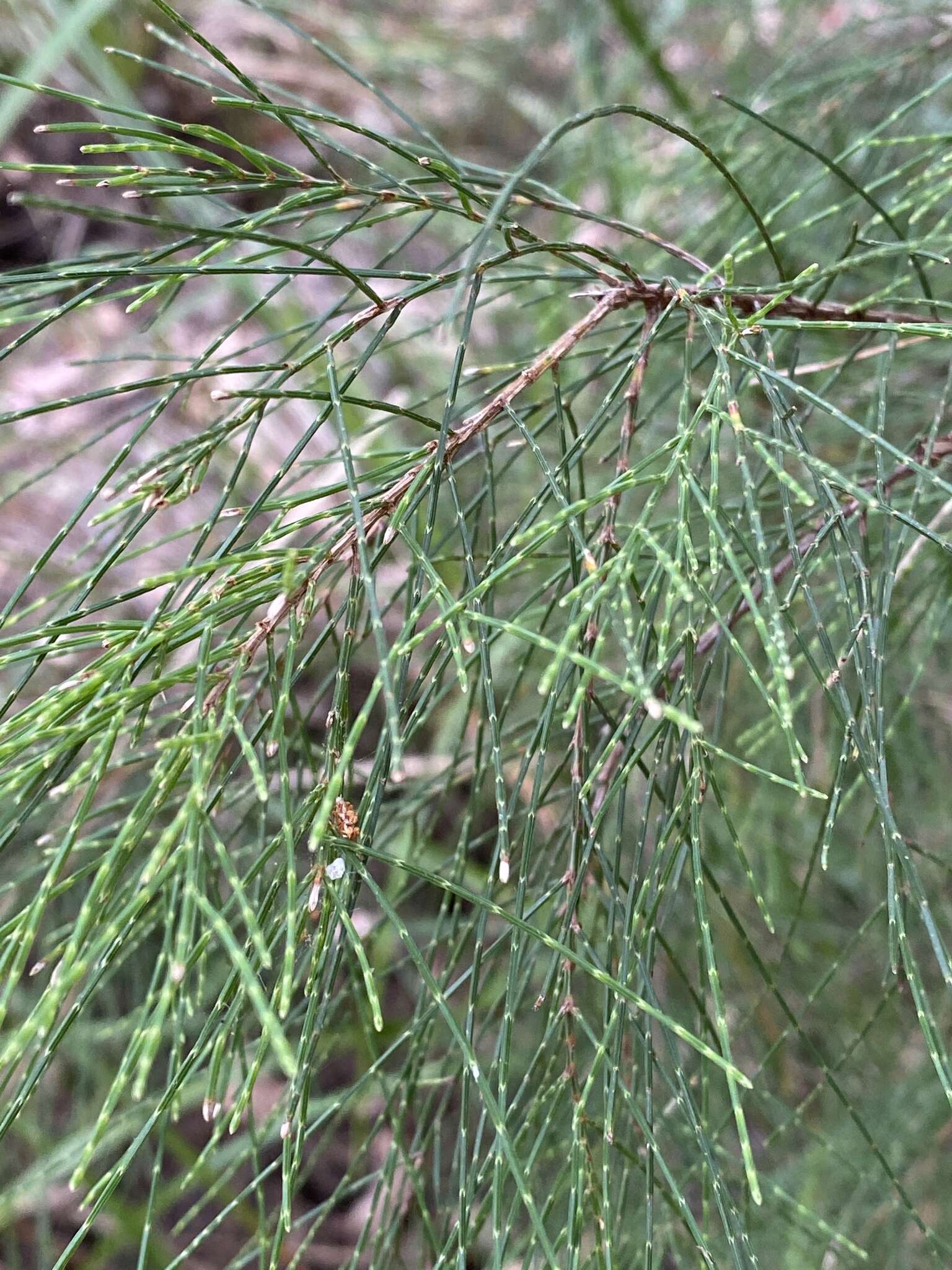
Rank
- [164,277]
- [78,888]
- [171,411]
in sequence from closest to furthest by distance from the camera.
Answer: [164,277] < [78,888] < [171,411]

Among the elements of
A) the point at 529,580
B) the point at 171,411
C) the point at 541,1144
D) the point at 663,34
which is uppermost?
the point at 663,34

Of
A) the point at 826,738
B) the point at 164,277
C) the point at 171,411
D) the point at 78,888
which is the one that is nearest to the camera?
the point at 164,277

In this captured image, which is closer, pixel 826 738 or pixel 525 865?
pixel 525 865

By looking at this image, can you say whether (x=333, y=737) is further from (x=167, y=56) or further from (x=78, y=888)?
(x=167, y=56)

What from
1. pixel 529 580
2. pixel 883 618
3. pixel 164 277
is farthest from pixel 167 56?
pixel 883 618

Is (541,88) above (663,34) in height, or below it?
above
